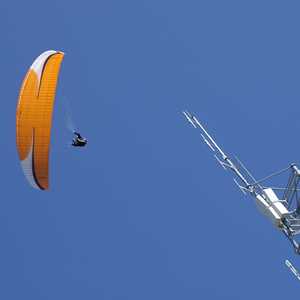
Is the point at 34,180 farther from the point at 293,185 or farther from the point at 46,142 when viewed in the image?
the point at 293,185

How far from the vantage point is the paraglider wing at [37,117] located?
96625mm

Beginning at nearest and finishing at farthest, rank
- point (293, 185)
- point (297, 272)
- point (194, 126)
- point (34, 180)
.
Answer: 1. point (293, 185)
2. point (297, 272)
3. point (194, 126)
4. point (34, 180)

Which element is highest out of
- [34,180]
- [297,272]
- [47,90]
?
[47,90]

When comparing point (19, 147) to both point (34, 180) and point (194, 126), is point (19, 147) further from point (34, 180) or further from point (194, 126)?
point (194, 126)

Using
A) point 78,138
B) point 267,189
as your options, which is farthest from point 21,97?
point 267,189

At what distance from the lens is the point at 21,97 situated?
9788 centimetres

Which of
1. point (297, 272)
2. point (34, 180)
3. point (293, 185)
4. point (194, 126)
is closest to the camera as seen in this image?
point (293, 185)

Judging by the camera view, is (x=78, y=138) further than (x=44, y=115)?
Yes

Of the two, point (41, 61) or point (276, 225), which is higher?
point (41, 61)

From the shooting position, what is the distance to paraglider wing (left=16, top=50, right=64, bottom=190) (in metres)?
96.6

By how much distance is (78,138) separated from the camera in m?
105

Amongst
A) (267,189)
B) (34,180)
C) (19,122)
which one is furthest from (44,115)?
(267,189)

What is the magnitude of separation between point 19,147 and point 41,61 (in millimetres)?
11316

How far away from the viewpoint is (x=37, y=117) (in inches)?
3802
